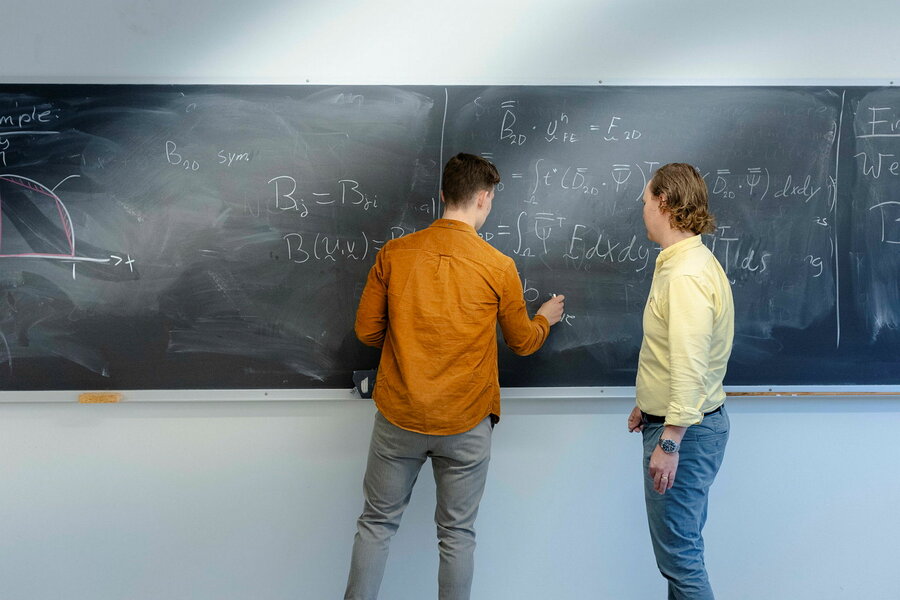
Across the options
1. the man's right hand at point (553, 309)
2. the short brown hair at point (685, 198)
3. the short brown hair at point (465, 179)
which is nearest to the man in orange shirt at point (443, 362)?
the short brown hair at point (465, 179)

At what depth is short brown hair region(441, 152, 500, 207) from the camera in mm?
1863

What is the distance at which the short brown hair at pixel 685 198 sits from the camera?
70.0 inches

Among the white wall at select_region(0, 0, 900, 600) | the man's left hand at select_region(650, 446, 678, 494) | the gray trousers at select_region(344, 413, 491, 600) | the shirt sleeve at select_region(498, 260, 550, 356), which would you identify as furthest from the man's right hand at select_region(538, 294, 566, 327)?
the man's left hand at select_region(650, 446, 678, 494)

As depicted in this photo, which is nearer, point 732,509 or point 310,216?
point 310,216

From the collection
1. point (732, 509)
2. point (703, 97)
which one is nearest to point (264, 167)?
point (703, 97)

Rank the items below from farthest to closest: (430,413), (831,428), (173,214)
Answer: (831,428) → (173,214) → (430,413)

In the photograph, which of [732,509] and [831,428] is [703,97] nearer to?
[831,428]

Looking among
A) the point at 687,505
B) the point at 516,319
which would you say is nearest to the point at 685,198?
the point at 516,319

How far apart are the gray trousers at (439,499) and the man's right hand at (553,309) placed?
474 millimetres

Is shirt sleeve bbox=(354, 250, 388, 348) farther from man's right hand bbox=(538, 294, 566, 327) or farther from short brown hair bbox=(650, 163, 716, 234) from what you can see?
short brown hair bbox=(650, 163, 716, 234)

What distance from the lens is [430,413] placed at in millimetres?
1827

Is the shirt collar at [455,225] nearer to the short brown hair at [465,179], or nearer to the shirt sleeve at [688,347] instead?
the short brown hair at [465,179]

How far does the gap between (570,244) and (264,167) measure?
44.3 inches

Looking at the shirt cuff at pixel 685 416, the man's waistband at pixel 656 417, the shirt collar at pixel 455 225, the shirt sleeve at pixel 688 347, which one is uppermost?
the shirt collar at pixel 455 225
